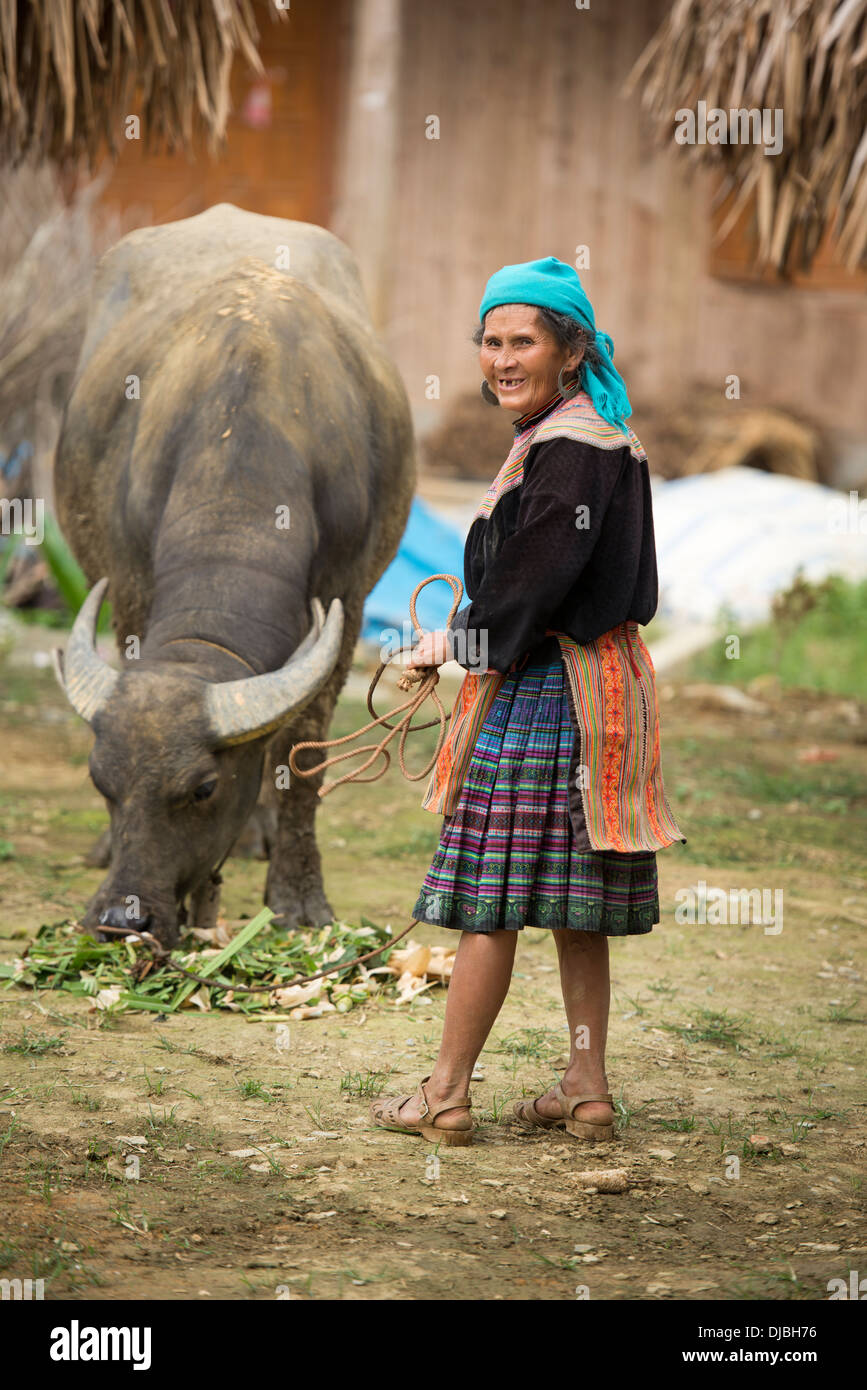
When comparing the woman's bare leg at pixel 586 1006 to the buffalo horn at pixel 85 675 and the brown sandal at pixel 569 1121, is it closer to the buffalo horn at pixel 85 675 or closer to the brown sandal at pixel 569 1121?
the brown sandal at pixel 569 1121

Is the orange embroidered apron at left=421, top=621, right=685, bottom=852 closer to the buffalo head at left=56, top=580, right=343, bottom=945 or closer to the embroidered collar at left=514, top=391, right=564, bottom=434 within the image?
the embroidered collar at left=514, top=391, right=564, bottom=434

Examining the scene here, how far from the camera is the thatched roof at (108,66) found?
18.7 ft

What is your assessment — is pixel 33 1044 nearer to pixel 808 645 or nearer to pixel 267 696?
pixel 267 696

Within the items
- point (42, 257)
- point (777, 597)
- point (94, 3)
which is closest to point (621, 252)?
point (777, 597)

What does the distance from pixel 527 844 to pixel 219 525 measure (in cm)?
188

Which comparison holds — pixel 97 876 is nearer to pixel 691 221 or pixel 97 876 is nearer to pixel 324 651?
A: pixel 324 651

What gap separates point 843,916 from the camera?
5.13 m

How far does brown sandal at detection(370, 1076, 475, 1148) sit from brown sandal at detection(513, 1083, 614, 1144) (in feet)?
0.52

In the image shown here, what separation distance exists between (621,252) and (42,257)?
14.9 ft

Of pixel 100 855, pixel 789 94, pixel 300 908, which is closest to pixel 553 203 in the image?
pixel 789 94

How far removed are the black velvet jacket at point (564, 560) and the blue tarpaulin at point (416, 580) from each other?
6026 mm

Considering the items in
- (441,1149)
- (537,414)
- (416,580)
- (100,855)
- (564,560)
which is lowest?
(441,1149)

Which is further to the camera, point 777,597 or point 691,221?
point 691,221

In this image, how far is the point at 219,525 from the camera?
4.56m
